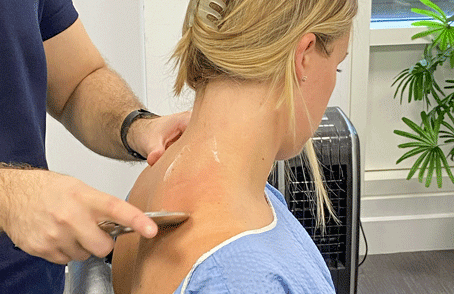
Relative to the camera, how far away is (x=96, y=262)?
935mm

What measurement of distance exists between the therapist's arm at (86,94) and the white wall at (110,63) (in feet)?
2.46

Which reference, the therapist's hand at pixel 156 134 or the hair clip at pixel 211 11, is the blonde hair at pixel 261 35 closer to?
the hair clip at pixel 211 11

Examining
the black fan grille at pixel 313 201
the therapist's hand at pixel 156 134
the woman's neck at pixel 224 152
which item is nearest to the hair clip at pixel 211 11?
the woman's neck at pixel 224 152

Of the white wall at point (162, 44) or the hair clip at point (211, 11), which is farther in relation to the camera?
the white wall at point (162, 44)

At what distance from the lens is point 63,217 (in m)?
0.65

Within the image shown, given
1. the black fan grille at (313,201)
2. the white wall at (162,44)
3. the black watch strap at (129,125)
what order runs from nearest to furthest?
the black watch strap at (129,125) → the black fan grille at (313,201) → the white wall at (162,44)

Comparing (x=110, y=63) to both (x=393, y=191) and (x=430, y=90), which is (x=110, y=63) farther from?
(x=393, y=191)

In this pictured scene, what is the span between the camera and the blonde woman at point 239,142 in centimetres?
78

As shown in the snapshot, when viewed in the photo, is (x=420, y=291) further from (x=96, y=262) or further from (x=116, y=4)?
(x=96, y=262)

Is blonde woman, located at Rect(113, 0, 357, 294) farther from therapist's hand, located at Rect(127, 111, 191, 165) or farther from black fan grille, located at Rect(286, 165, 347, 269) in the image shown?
black fan grille, located at Rect(286, 165, 347, 269)

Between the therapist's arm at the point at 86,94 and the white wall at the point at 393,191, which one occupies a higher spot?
the therapist's arm at the point at 86,94

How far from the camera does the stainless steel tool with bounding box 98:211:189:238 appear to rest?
26.3 inches

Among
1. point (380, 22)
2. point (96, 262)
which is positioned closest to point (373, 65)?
point (380, 22)

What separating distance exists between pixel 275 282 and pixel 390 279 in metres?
2.28
